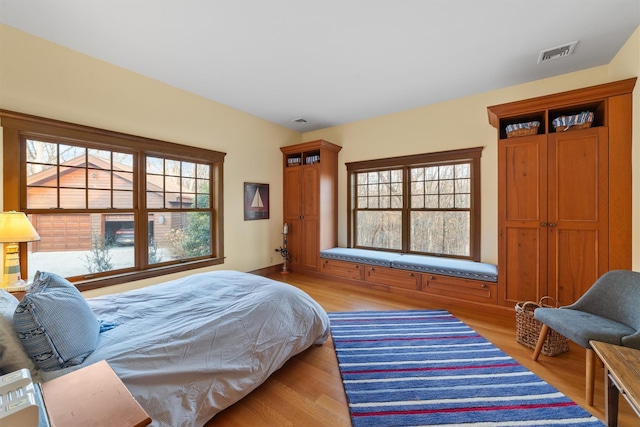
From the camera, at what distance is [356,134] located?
462 centimetres

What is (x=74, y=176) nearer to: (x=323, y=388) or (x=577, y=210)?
(x=323, y=388)

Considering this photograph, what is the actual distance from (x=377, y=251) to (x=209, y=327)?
327cm

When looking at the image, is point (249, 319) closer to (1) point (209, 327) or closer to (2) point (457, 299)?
(1) point (209, 327)

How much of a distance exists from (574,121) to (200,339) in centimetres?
377

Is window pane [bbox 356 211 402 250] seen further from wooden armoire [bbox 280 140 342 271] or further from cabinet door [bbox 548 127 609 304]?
cabinet door [bbox 548 127 609 304]

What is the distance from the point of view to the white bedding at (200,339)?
50.3 inches

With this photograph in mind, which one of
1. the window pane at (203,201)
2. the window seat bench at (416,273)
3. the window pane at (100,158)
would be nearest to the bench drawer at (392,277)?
→ the window seat bench at (416,273)

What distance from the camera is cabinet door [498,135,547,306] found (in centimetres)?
266

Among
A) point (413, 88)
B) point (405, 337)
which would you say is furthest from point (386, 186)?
point (405, 337)

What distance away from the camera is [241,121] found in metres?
4.16

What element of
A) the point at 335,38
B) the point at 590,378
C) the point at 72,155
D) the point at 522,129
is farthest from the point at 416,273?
the point at 72,155

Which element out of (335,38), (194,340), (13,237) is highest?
(335,38)

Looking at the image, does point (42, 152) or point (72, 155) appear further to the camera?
point (72, 155)

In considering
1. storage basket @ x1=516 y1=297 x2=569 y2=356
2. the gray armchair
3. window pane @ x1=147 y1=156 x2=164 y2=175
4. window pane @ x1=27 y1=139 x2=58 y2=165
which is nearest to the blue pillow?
window pane @ x1=27 y1=139 x2=58 y2=165
